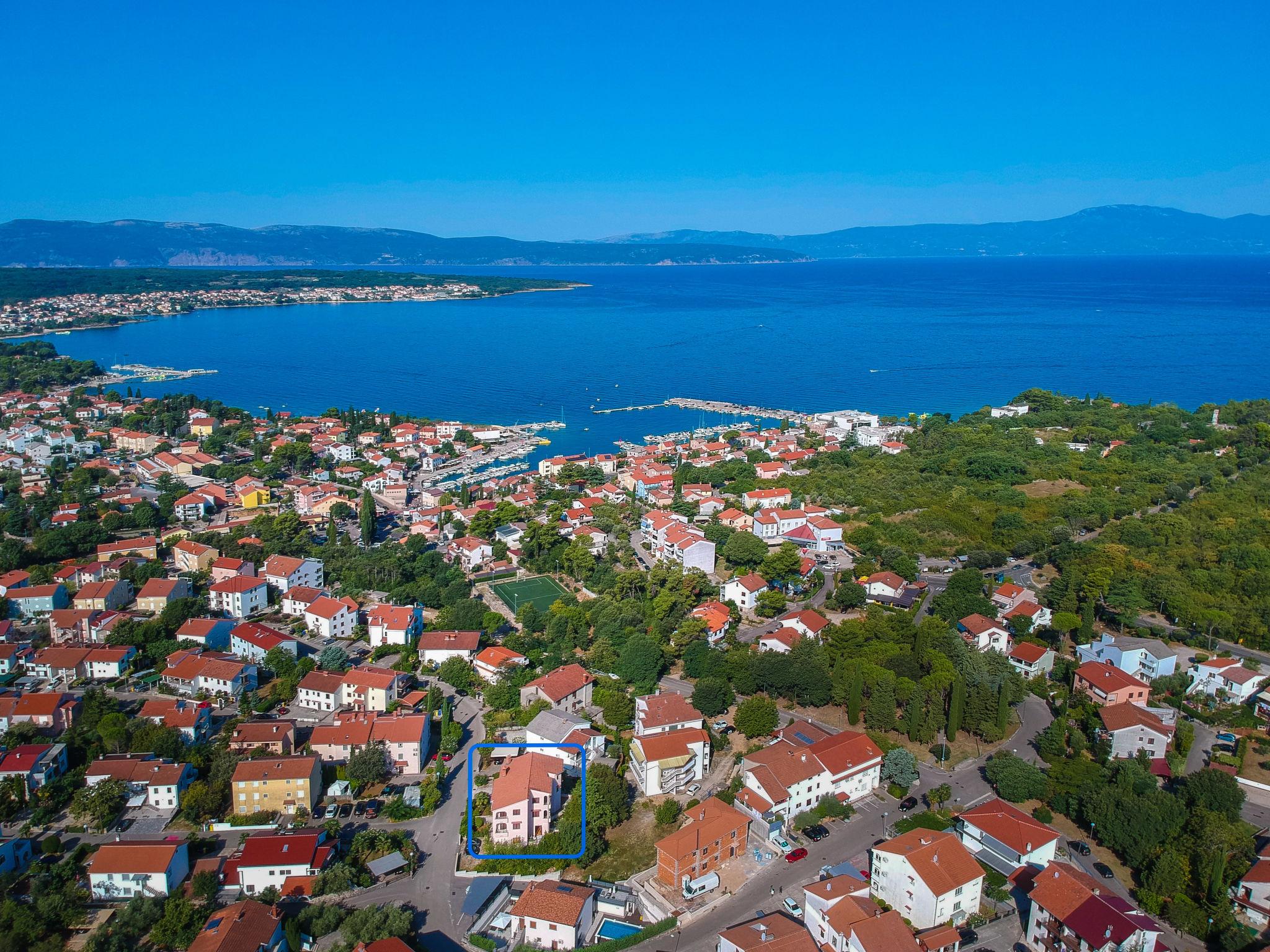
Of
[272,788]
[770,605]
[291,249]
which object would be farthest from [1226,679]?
[291,249]

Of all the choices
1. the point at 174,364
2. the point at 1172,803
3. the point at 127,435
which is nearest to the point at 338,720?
the point at 1172,803

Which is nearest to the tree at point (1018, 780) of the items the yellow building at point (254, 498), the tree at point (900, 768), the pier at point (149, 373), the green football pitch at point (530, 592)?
the tree at point (900, 768)

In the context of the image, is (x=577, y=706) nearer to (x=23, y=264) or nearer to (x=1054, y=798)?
(x=1054, y=798)

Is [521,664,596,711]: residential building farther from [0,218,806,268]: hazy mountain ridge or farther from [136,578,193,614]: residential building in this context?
[0,218,806,268]: hazy mountain ridge

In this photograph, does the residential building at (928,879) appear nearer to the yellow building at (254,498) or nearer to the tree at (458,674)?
the tree at (458,674)

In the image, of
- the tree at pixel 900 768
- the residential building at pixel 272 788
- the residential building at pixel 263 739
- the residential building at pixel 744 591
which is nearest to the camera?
the residential building at pixel 272 788

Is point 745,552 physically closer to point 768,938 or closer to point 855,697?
point 855,697
